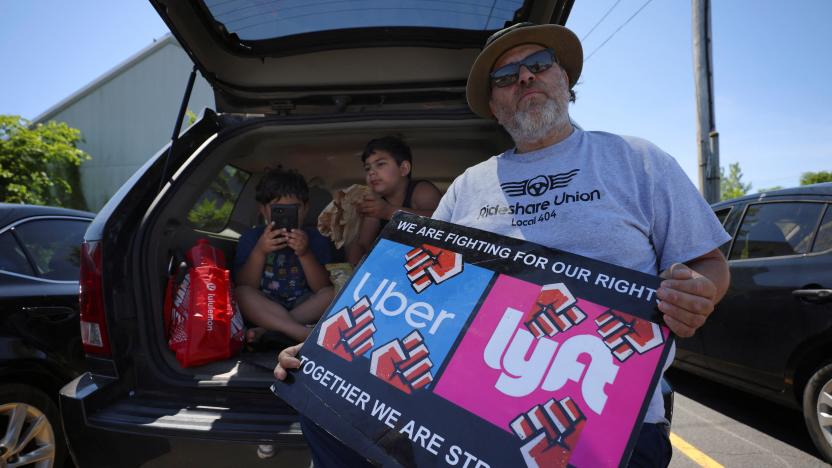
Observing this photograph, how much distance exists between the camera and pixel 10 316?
2193mm

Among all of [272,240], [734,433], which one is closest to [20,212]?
[272,240]

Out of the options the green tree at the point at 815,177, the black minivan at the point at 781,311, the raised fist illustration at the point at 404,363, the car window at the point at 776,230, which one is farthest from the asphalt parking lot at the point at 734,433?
the green tree at the point at 815,177

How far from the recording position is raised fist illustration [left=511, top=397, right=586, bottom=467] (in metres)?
0.88

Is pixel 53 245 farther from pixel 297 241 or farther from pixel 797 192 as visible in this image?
pixel 797 192

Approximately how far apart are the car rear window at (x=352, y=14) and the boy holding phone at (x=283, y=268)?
39.2 inches

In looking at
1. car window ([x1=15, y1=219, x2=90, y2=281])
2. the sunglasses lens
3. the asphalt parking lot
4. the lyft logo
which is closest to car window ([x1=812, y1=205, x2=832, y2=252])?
the asphalt parking lot

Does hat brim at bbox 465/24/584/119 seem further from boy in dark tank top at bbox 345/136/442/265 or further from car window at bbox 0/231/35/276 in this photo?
car window at bbox 0/231/35/276

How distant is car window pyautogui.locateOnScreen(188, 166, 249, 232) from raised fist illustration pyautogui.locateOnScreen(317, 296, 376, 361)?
1802 mm

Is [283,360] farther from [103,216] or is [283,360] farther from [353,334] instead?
[103,216]

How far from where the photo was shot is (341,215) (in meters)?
2.90

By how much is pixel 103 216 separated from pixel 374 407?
4.97 feet

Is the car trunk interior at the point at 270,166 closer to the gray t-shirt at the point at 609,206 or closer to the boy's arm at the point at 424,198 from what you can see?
the boy's arm at the point at 424,198

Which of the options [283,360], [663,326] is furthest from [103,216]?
[663,326]

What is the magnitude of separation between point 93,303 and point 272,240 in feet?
3.58
